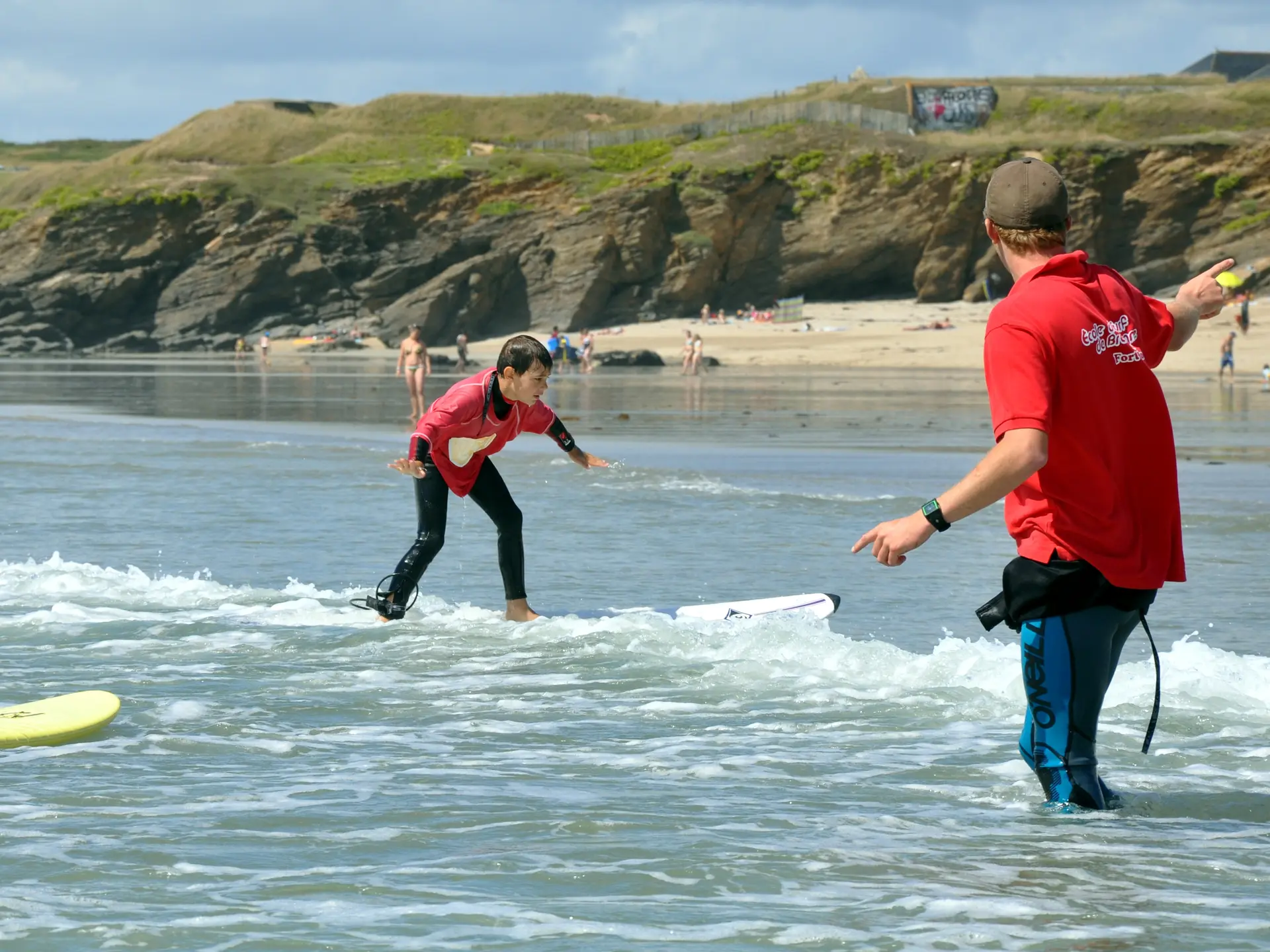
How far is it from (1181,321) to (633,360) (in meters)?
47.3

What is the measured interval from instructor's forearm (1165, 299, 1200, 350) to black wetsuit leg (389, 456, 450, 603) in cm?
465

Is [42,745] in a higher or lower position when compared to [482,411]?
lower

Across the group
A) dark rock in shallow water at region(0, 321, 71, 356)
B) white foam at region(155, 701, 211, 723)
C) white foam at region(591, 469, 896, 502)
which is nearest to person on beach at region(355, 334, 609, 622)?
white foam at region(155, 701, 211, 723)

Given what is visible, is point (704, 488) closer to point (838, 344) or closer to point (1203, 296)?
point (1203, 296)

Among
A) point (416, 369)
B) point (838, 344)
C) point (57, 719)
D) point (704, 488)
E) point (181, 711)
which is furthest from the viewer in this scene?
point (838, 344)

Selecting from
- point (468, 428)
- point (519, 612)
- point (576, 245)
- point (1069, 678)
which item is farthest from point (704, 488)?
point (576, 245)

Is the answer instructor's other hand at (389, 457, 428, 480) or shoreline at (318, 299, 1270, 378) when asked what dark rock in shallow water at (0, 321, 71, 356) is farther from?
instructor's other hand at (389, 457, 428, 480)

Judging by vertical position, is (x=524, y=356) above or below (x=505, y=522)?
above

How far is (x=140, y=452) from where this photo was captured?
59.9 ft

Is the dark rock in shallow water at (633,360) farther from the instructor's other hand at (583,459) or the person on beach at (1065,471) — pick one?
the person on beach at (1065,471)

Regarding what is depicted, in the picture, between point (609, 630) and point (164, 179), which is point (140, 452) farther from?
point (164, 179)

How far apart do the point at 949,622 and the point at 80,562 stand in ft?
18.5

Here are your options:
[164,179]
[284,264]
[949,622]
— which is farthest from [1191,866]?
[164,179]

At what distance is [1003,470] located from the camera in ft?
12.5
